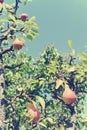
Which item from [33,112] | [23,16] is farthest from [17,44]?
[33,112]

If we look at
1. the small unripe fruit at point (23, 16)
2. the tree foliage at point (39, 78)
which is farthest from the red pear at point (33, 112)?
the small unripe fruit at point (23, 16)

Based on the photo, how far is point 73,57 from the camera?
13.2 metres

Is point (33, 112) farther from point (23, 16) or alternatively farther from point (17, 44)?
point (23, 16)

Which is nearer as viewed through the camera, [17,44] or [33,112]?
[33,112]

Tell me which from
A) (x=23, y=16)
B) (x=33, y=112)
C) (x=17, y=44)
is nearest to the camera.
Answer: (x=33, y=112)

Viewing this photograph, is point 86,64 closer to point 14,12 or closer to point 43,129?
point 14,12

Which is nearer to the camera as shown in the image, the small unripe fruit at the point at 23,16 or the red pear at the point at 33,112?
the red pear at the point at 33,112

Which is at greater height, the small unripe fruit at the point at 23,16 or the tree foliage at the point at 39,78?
the small unripe fruit at the point at 23,16

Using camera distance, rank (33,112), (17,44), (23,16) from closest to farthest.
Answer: (33,112) < (17,44) < (23,16)

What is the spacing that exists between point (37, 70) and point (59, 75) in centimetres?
567

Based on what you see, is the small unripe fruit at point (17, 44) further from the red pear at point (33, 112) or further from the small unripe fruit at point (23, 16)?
the red pear at point (33, 112)

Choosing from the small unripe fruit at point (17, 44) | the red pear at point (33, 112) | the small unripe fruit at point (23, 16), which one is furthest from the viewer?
the small unripe fruit at point (23, 16)

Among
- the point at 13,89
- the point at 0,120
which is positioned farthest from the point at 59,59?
the point at 0,120

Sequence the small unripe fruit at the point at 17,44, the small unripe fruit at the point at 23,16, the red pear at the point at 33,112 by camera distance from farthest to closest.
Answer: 1. the small unripe fruit at the point at 23,16
2. the small unripe fruit at the point at 17,44
3. the red pear at the point at 33,112
